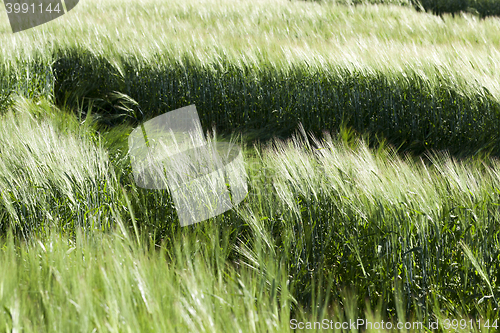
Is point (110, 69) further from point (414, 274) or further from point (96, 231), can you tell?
point (414, 274)

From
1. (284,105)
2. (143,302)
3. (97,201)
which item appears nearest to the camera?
(143,302)

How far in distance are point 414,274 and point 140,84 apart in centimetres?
287

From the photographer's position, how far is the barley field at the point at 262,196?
907 mm

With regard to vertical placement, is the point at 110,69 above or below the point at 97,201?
above

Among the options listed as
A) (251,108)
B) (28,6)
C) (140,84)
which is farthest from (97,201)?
(28,6)

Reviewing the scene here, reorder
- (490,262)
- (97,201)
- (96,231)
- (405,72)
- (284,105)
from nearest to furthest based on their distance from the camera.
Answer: (490,262) < (96,231) < (97,201) < (405,72) < (284,105)

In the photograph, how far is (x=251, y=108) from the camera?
10.4 feet

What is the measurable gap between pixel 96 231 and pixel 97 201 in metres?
0.22

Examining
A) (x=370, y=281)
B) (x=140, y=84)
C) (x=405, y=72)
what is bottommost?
(x=370, y=281)

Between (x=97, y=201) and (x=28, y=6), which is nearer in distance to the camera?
(x=97, y=201)

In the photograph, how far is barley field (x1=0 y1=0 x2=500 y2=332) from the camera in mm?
907

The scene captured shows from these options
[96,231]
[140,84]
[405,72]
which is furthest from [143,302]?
[140,84]

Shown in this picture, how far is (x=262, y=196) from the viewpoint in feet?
5.07

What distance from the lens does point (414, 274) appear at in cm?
126
